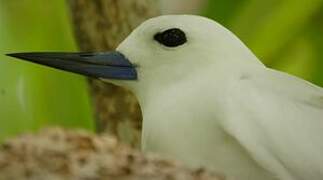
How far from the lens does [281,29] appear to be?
971 millimetres

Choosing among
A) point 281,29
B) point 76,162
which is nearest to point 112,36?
point 281,29

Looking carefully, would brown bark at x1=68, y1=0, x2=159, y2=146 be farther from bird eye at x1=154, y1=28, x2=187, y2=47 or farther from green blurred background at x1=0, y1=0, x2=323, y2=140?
bird eye at x1=154, y1=28, x2=187, y2=47

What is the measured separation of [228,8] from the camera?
38.9 inches

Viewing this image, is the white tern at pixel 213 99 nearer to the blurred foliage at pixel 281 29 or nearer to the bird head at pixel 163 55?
the bird head at pixel 163 55

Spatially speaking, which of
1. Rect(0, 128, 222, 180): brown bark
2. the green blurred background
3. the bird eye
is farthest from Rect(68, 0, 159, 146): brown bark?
Rect(0, 128, 222, 180): brown bark

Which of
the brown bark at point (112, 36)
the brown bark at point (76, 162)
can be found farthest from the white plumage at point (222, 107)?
the brown bark at point (76, 162)

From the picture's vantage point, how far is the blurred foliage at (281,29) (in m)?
0.97

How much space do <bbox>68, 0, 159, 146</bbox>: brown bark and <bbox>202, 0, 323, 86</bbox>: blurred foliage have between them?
10cm

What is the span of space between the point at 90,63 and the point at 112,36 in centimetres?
14

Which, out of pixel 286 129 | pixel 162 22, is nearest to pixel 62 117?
pixel 162 22

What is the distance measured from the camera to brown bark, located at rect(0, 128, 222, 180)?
0.40 meters

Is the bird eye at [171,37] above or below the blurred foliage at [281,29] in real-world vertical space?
above

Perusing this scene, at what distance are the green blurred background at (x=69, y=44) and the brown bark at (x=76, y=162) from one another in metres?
0.49

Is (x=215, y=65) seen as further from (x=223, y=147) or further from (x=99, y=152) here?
(x=99, y=152)
